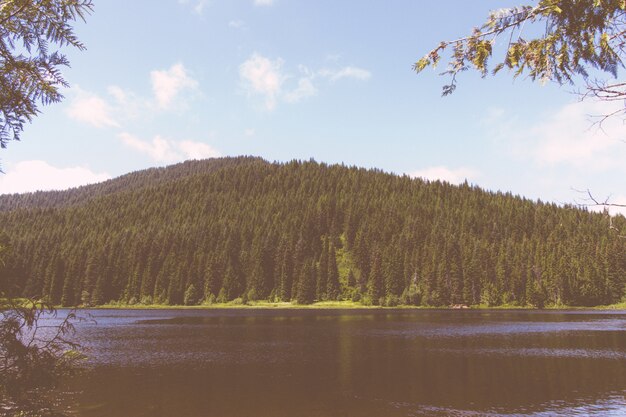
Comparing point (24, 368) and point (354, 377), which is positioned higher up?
point (24, 368)

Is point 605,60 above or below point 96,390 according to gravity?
above

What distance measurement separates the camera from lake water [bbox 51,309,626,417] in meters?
33.0

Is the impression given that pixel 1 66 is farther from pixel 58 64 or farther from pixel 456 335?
pixel 456 335

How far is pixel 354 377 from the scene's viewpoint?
141ft

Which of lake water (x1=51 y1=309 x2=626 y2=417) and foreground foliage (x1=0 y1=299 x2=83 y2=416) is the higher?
foreground foliage (x1=0 y1=299 x2=83 y2=416)

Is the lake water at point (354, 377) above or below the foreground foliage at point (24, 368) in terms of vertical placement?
below

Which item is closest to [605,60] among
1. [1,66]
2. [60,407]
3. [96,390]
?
[1,66]

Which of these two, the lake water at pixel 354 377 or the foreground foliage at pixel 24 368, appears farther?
the lake water at pixel 354 377

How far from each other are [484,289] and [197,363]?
161m

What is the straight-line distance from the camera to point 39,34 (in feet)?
26.9

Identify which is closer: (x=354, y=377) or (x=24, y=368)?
(x=24, y=368)

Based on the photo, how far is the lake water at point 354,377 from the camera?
33.0m

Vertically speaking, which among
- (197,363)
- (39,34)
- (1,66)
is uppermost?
(39,34)

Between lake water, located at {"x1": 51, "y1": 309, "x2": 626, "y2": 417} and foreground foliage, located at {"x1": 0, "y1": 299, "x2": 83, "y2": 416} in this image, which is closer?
foreground foliage, located at {"x1": 0, "y1": 299, "x2": 83, "y2": 416}
